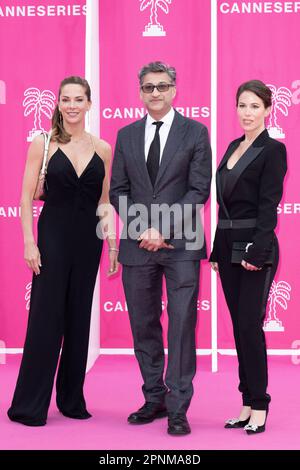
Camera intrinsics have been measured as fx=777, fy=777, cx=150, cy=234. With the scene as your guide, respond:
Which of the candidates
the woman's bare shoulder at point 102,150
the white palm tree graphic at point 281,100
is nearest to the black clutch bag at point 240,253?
the woman's bare shoulder at point 102,150

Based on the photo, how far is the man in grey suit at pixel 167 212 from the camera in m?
3.61

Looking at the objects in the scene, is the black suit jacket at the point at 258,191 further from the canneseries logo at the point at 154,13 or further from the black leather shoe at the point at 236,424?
the canneseries logo at the point at 154,13

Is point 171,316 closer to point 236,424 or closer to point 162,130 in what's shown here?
point 236,424

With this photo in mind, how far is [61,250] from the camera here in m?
3.80

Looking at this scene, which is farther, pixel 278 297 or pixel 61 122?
pixel 278 297

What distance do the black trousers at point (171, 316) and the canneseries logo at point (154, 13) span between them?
7.83 feet

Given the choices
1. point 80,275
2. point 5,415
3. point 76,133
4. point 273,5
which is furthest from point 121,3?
point 5,415

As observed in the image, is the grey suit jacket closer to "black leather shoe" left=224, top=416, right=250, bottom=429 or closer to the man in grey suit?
the man in grey suit

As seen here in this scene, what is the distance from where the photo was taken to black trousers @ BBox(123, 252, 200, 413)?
3.65 metres

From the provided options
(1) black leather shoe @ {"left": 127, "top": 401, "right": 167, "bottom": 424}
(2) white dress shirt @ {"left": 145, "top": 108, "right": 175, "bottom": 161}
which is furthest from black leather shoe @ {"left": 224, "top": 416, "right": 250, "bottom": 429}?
(2) white dress shirt @ {"left": 145, "top": 108, "right": 175, "bottom": 161}

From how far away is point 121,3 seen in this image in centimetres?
554

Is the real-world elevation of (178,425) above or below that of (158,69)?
below

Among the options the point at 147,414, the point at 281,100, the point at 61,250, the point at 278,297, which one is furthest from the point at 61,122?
the point at 278,297

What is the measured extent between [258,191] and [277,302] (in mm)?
2221
